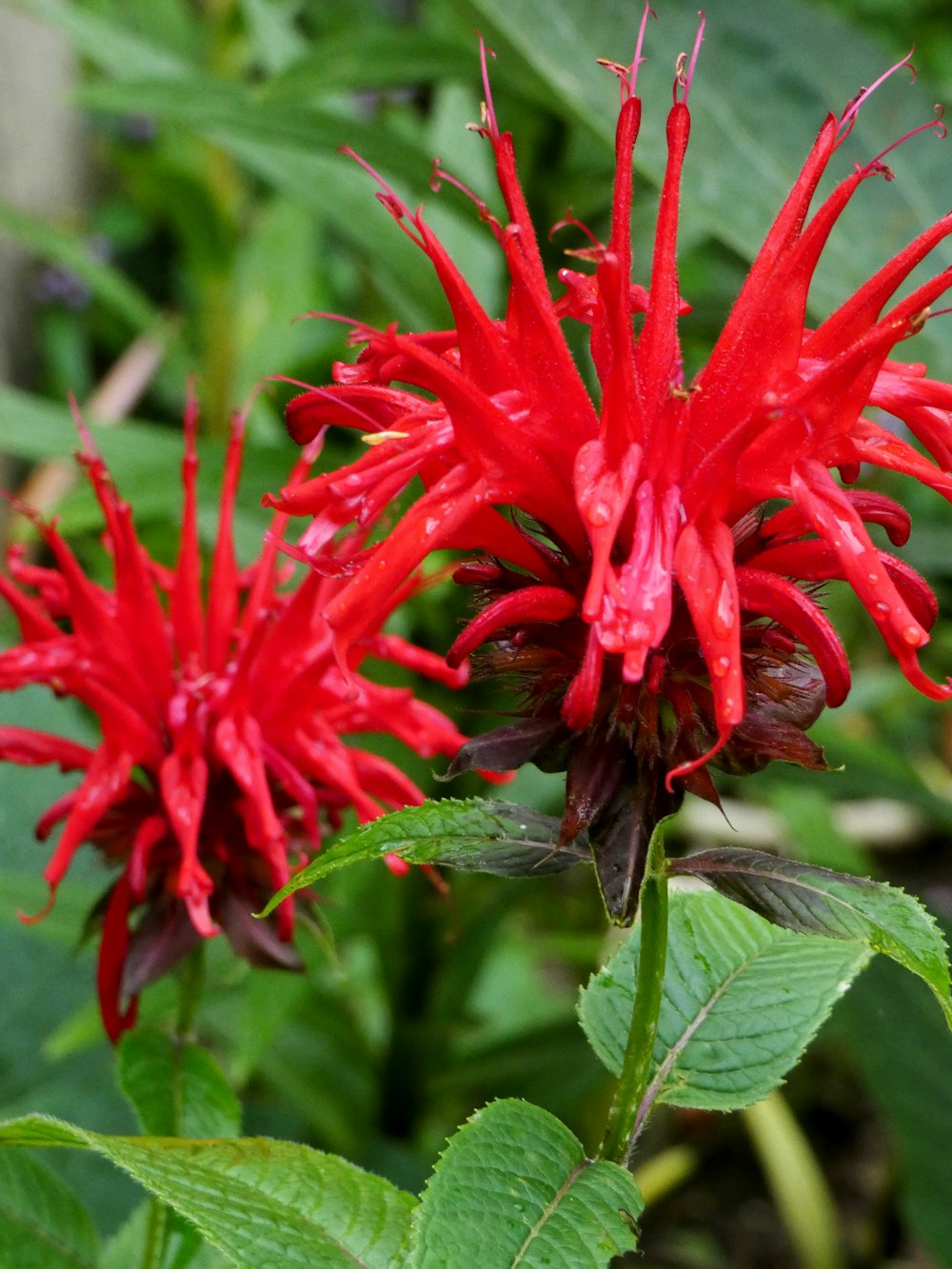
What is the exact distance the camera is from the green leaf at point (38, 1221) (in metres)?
0.74

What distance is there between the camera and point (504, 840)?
0.57 meters

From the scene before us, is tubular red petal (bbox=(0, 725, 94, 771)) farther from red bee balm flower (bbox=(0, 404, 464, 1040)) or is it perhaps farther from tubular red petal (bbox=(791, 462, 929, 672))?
tubular red petal (bbox=(791, 462, 929, 672))

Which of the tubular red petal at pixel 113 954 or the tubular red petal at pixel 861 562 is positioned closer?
the tubular red petal at pixel 861 562

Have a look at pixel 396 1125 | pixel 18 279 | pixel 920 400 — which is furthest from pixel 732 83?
pixel 18 279

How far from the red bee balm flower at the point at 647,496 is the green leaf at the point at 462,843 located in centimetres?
3

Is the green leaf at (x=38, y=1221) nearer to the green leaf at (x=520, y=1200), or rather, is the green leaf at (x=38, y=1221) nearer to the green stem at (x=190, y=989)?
the green stem at (x=190, y=989)

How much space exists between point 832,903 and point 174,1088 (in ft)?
1.45

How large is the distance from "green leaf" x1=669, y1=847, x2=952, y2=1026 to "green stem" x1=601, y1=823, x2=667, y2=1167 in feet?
0.08

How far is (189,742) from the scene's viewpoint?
860mm

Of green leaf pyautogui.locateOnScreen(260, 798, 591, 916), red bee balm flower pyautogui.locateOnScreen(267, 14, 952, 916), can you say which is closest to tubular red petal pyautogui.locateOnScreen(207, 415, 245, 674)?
red bee balm flower pyautogui.locateOnScreen(267, 14, 952, 916)

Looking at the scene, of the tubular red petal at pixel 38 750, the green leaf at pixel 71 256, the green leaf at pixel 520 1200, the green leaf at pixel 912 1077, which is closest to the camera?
the green leaf at pixel 520 1200

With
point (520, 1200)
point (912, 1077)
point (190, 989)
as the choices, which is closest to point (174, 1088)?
point (190, 989)

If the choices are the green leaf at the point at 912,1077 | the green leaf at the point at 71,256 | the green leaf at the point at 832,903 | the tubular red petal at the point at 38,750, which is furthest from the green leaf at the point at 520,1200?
the green leaf at the point at 71,256

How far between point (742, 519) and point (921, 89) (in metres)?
0.73
